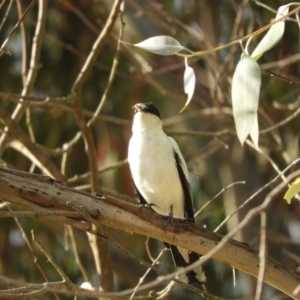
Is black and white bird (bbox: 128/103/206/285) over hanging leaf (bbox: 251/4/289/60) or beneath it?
beneath

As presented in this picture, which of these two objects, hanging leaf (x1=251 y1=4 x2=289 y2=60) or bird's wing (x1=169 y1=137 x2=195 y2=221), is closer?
hanging leaf (x1=251 y1=4 x2=289 y2=60)

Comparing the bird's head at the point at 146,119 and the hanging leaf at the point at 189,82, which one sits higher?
the bird's head at the point at 146,119

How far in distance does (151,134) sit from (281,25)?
5.12ft

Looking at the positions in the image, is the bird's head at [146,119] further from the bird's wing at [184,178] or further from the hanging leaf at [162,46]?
the hanging leaf at [162,46]

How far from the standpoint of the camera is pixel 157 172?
12.3 ft

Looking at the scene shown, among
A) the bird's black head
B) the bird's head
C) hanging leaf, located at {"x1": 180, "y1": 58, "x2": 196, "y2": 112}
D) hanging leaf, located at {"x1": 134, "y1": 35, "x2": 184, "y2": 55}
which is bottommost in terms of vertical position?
hanging leaf, located at {"x1": 180, "y1": 58, "x2": 196, "y2": 112}

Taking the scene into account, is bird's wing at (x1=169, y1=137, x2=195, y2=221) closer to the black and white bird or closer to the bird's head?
the black and white bird

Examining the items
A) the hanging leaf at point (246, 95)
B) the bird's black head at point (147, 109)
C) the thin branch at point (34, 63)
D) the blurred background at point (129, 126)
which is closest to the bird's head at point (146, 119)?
the bird's black head at point (147, 109)

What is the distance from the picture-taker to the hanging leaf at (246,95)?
7.45ft

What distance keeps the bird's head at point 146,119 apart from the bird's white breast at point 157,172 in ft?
0.48

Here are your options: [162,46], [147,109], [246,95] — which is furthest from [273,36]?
[147,109]

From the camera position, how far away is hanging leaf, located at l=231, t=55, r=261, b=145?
7.45ft

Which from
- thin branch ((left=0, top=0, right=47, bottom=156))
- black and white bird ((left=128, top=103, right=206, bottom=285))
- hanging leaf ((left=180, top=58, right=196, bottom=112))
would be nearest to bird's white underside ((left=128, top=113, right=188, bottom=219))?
black and white bird ((left=128, top=103, right=206, bottom=285))

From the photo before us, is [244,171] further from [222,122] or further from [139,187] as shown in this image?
[139,187]
